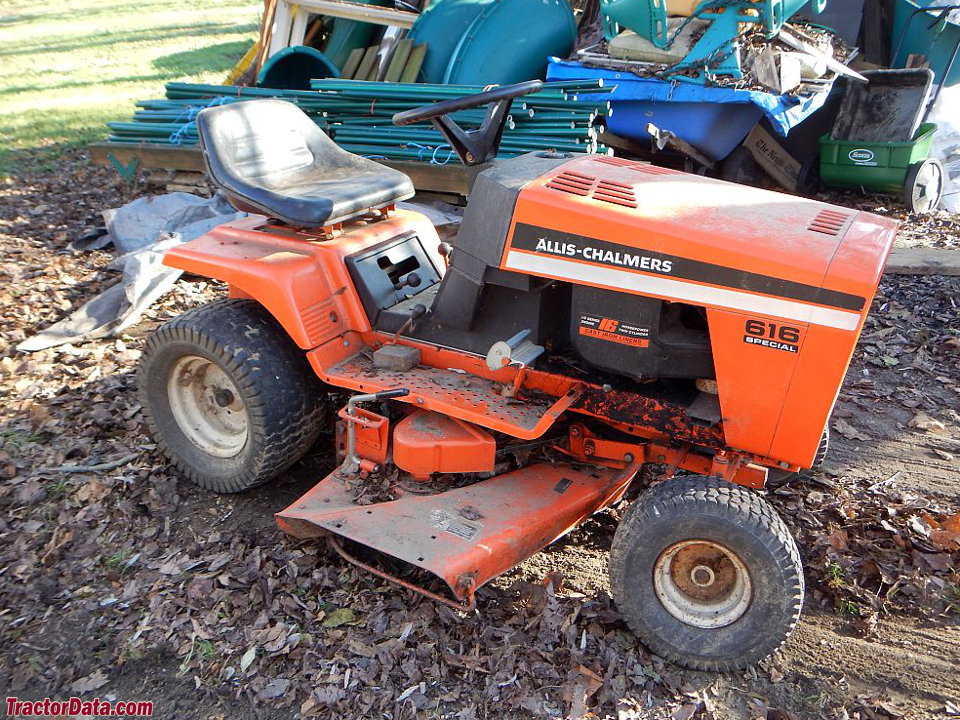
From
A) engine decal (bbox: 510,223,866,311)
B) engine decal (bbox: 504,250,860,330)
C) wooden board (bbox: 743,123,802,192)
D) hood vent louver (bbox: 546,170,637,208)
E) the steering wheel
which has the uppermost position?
the steering wheel

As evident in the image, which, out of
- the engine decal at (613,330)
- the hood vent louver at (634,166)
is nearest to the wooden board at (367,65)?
the hood vent louver at (634,166)

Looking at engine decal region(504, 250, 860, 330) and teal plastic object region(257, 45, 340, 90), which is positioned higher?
engine decal region(504, 250, 860, 330)

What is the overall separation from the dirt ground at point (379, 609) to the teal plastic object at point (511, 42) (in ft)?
15.4

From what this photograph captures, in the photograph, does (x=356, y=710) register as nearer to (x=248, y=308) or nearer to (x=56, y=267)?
(x=248, y=308)

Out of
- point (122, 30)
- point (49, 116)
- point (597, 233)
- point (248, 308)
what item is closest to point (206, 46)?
point (122, 30)

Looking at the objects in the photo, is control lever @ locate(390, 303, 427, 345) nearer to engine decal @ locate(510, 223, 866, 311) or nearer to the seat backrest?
engine decal @ locate(510, 223, 866, 311)

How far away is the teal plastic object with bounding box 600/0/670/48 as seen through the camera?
6.75 metres

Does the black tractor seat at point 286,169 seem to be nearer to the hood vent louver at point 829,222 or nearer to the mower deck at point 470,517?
the mower deck at point 470,517

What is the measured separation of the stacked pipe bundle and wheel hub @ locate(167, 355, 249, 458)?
10.9 feet

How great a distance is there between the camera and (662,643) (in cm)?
262

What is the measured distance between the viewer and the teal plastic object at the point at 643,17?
6.75m

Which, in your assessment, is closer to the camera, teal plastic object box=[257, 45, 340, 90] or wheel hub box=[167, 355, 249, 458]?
wheel hub box=[167, 355, 249, 458]

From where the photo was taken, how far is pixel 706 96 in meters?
6.57

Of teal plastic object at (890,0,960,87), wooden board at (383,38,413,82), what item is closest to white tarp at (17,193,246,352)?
wooden board at (383,38,413,82)
